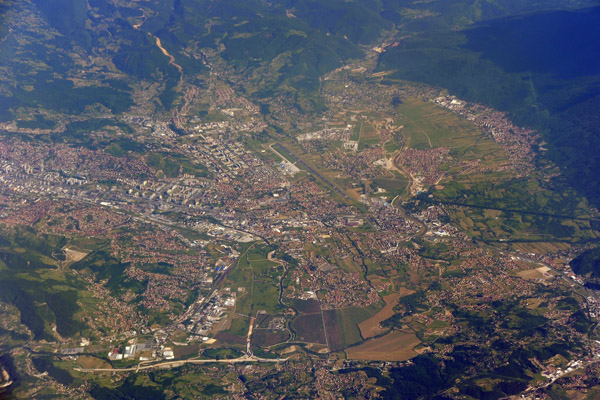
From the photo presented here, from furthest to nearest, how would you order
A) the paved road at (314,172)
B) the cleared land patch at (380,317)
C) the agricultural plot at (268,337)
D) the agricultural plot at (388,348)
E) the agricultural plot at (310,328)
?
the paved road at (314,172) → the cleared land patch at (380,317) → the agricultural plot at (310,328) → the agricultural plot at (268,337) → the agricultural plot at (388,348)

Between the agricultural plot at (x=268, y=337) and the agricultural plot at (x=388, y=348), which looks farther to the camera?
the agricultural plot at (x=268, y=337)

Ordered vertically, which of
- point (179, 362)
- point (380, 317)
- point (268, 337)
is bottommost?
point (179, 362)

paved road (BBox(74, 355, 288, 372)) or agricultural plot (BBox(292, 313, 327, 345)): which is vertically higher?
agricultural plot (BBox(292, 313, 327, 345))

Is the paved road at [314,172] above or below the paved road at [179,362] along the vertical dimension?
above

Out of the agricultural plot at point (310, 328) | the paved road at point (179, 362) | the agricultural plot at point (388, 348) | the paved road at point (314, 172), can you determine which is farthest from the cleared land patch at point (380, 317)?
the paved road at point (314, 172)

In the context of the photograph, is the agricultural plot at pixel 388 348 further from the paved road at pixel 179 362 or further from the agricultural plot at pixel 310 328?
the paved road at pixel 179 362

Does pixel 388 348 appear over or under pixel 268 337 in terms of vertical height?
over

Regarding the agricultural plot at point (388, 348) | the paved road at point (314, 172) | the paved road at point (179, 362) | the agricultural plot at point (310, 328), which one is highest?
the paved road at point (314, 172)

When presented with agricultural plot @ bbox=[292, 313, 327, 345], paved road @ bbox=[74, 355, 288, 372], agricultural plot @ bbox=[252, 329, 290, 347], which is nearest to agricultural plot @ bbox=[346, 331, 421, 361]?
agricultural plot @ bbox=[292, 313, 327, 345]

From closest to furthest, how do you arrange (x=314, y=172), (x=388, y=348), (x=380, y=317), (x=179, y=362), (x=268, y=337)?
(x=179, y=362), (x=388, y=348), (x=268, y=337), (x=380, y=317), (x=314, y=172)

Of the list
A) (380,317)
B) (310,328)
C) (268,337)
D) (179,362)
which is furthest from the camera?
(380,317)

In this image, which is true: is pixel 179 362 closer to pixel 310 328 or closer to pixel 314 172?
pixel 310 328

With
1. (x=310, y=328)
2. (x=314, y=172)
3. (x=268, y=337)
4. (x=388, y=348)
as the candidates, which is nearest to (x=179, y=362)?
(x=268, y=337)

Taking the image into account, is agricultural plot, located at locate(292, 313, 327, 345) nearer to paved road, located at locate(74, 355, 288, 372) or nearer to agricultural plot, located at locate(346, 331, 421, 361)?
agricultural plot, located at locate(346, 331, 421, 361)
